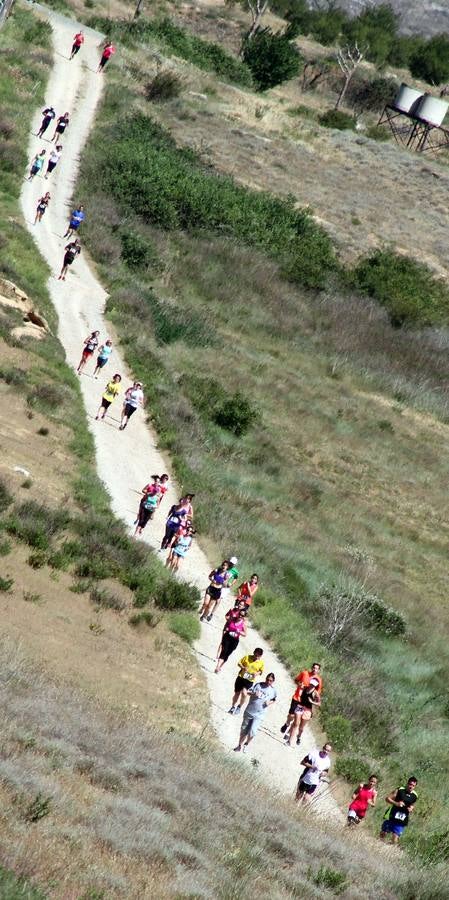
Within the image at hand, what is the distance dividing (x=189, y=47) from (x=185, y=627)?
2664 inches

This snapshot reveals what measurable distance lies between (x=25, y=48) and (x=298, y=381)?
2754 centimetres

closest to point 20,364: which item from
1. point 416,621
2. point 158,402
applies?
point 158,402

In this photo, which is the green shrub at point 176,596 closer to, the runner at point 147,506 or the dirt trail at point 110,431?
the dirt trail at point 110,431

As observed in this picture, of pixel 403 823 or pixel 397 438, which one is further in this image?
pixel 397 438

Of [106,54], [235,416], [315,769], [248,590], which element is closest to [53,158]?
[235,416]

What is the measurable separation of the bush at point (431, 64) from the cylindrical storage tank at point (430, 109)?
28.1 metres

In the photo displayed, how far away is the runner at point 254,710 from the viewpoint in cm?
1827

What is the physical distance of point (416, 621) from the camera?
31125 mm

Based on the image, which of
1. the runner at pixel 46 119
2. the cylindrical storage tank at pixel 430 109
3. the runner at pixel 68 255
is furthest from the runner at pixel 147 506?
the cylindrical storage tank at pixel 430 109

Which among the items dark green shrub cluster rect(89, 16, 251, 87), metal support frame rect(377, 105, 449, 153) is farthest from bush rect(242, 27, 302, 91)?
metal support frame rect(377, 105, 449, 153)

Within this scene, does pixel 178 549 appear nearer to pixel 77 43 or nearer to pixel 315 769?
pixel 315 769

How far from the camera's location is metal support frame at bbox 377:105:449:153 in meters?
83.6

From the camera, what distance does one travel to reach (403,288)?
61.2 m

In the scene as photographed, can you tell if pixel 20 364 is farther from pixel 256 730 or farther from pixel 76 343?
pixel 256 730
